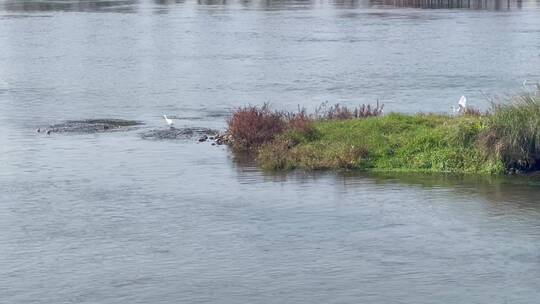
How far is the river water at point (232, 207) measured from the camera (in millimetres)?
19344

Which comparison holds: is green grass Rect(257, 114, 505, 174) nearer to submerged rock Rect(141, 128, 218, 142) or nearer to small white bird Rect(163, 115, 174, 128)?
submerged rock Rect(141, 128, 218, 142)

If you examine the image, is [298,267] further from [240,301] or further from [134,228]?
[134,228]

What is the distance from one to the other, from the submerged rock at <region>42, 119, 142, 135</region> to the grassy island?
5.80m

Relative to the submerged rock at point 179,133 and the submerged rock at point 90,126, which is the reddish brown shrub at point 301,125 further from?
the submerged rock at point 90,126

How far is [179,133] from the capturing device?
33.0m

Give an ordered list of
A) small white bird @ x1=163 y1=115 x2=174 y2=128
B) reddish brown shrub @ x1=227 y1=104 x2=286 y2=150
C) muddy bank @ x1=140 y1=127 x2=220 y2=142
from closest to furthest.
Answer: reddish brown shrub @ x1=227 y1=104 x2=286 y2=150 → muddy bank @ x1=140 y1=127 x2=220 y2=142 → small white bird @ x1=163 y1=115 x2=174 y2=128

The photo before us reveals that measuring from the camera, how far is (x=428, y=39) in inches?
2537

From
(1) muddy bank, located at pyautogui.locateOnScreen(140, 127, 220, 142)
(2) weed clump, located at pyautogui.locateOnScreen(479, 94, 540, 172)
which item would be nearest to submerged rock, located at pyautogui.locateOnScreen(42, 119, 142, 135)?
(1) muddy bank, located at pyautogui.locateOnScreen(140, 127, 220, 142)

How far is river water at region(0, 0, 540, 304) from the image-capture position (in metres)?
19.3

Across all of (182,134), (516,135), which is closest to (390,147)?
(516,135)

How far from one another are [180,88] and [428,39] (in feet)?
75.7

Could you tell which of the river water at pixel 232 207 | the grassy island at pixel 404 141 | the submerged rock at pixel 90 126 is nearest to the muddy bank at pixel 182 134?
the river water at pixel 232 207

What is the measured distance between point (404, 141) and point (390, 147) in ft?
1.12

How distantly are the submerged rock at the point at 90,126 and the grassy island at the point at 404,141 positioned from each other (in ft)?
19.0
